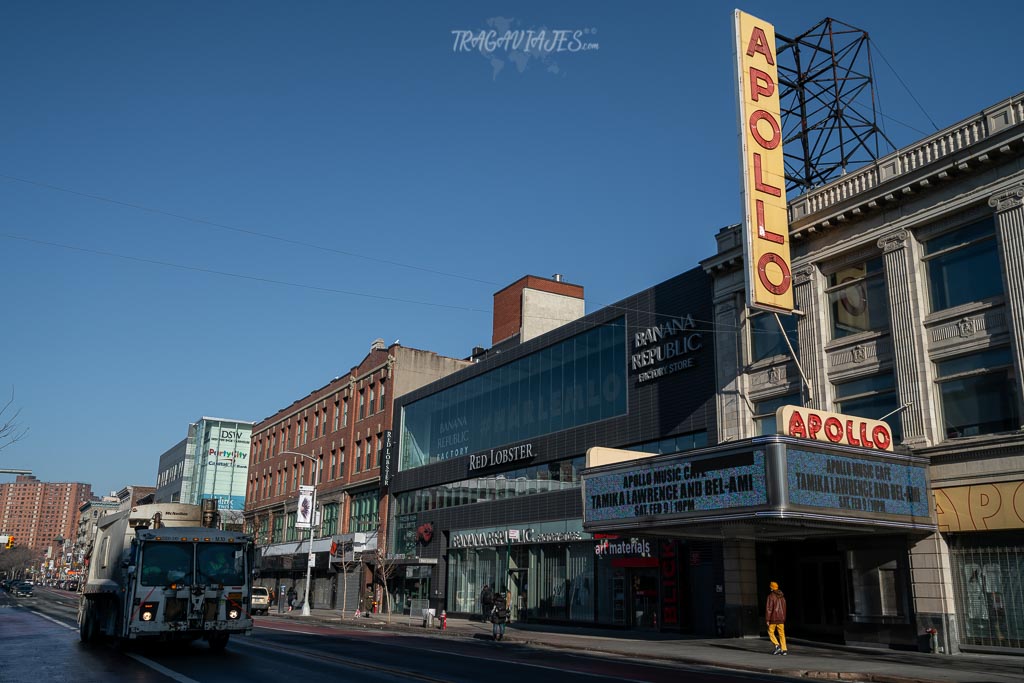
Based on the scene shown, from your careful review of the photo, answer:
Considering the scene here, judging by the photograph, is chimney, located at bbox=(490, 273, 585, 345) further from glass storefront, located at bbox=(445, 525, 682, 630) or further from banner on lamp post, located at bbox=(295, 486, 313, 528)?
banner on lamp post, located at bbox=(295, 486, 313, 528)

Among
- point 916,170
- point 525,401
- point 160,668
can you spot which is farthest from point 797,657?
point 525,401

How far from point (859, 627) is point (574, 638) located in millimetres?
8970

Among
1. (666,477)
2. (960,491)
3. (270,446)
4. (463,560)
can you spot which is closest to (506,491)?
(463,560)

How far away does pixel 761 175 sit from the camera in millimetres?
27797

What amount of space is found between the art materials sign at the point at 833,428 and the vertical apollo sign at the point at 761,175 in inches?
188

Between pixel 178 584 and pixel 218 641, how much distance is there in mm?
2136

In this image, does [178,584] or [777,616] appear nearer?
[178,584]

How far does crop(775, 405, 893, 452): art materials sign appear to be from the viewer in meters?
22.9

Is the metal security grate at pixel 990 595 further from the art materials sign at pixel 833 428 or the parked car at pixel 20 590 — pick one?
the parked car at pixel 20 590

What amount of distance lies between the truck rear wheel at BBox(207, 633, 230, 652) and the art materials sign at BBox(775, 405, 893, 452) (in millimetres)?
14929

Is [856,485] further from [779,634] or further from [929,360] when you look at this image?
[929,360]

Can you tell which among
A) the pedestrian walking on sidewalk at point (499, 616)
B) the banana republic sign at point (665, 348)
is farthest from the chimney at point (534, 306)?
the pedestrian walking on sidewalk at point (499, 616)

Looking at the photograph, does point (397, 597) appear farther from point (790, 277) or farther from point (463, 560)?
point (790, 277)

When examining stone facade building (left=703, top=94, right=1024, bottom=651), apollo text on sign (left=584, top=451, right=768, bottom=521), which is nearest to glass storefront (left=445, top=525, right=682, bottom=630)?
stone facade building (left=703, top=94, right=1024, bottom=651)
